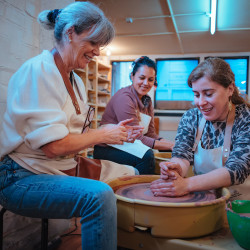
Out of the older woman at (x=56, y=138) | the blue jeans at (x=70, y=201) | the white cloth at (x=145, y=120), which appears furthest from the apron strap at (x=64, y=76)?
the white cloth at (x=145, y=120)

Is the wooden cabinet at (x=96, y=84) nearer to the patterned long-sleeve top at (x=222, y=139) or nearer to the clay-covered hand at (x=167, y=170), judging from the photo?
the patterned long-sleeve top at (x=222, y=139)

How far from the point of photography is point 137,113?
2.16m

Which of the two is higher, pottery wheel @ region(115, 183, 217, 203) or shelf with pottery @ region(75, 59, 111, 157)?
shelf with pottery @ region(75, 59, 111, 157)

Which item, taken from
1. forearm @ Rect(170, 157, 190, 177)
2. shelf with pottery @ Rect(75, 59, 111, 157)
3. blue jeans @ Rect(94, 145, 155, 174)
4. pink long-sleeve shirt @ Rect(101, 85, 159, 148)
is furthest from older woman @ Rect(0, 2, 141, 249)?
shelf with pottery @ Rect(75, 59, 111, 157)

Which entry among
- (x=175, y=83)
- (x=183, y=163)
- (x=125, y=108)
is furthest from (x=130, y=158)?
(x=175, y=83)

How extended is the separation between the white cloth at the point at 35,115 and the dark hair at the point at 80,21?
7.4 inches

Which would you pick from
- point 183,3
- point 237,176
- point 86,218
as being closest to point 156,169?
point 237,176

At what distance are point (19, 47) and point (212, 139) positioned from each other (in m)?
1.26

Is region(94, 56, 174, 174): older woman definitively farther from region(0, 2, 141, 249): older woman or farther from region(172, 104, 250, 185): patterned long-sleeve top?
region(0, 2, 141, 249): older woman

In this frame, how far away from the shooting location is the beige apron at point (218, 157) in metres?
1.34

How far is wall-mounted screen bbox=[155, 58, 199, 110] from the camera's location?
5.97 meters

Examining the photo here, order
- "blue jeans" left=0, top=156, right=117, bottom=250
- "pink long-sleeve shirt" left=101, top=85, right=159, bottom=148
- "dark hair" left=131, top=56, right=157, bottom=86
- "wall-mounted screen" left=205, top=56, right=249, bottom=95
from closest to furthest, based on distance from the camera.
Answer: "blue jeans" left=0, top=156, right=117, bottom=250
"pink long-sleeve shirt" left=101, top=85, right=159, bottom=148
"dark hair" left=131, top=56, right=157, bottom=86
"wall-mounted screen" left=205, top=56, right=249, bottom=95

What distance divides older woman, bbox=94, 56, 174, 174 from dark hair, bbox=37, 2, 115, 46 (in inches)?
32.8

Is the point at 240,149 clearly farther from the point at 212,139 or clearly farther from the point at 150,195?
the point at 150,195
